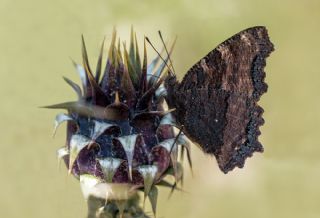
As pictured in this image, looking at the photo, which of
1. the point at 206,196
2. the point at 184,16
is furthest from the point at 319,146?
the point at 184,16

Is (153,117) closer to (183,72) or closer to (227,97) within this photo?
(227,97)

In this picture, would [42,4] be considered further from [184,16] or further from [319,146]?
[319,146]

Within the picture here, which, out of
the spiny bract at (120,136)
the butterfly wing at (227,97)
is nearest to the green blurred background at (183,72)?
the butterfly wing at (227,97)

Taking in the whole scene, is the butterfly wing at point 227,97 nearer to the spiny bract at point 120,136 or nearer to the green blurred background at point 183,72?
the spiny bract at point 120,136

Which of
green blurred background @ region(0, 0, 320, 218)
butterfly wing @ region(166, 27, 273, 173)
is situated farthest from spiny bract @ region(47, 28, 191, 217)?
green blurred background @ region(0, 0, 320, 218)

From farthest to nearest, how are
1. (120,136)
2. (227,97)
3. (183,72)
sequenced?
(183,72) < (227,97) < (120,136)

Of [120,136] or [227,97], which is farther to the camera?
[227,97]

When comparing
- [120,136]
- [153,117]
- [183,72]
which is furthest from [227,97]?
[183,72]

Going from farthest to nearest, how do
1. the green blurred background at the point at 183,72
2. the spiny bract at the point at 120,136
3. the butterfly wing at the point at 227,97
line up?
the green blurred background at the point at 183,72, the butterfly wing at the point at 227,97, the spiny bract at the point at 120,136
